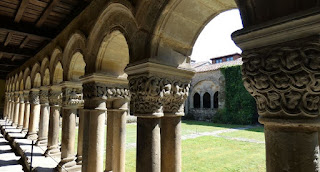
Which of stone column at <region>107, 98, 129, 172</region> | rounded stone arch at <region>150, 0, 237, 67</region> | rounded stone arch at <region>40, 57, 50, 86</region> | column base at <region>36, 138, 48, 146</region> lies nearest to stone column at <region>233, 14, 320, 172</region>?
Answer: rounded stone arch at <region>150, 0, 237, 67</region>

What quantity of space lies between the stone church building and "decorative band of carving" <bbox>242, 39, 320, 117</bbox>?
16.8m

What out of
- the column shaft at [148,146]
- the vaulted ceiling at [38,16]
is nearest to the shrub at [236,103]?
the vaulted ceiling at [38,16]

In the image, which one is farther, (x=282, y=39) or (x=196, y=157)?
(x=196, y=157)

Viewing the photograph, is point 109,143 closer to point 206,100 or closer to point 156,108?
point 156,108

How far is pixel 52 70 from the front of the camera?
5.80 m

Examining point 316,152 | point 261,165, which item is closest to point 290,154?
point 316,152

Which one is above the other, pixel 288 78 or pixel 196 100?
pixel 288 78

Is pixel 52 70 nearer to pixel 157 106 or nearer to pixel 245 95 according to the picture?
pixel 157 106

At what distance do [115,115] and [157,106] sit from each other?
1.62 m

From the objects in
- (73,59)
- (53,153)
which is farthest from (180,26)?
(53,153)

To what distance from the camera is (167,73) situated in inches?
92.4

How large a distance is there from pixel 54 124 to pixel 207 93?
49.9ft

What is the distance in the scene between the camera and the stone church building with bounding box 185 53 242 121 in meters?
17.8

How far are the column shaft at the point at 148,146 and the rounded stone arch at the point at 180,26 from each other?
72cm
